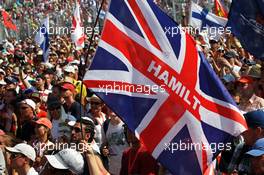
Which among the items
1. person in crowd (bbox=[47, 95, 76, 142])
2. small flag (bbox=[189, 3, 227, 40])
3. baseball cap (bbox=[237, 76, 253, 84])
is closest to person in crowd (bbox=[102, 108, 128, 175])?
person in crowd (bbox=[47, 95, 76, 142])

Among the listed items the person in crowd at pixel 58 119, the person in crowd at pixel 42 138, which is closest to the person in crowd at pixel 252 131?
the person in crowd at pixel 42 138

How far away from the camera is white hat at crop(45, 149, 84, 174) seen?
4730mm

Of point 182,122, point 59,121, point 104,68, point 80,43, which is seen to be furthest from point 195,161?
point 80,43

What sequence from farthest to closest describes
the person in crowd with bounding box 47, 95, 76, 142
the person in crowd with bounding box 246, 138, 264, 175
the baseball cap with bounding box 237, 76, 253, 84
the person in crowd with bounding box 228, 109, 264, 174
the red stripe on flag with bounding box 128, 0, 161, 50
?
the baseball cap with bounding box 237, 76, 253, 84
the person in crowd with bounding box 47, 95, 76, 142
the person in crowd with bounding box 228, 109, 264, 174
the red stripe on flag with bounding box 128, 0, 161, 50
the person in crowd with bounding box 246, 138, 264, 175

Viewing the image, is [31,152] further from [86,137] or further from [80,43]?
[80,43]

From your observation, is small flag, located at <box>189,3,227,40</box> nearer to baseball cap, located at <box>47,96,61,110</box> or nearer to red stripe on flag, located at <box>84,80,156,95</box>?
baseball cap, located at <box>47,96,61,110</box>

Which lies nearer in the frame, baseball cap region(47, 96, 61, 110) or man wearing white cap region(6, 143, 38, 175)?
man wearing white cap region(6, 143, 38, 175)

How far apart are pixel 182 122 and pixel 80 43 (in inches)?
411

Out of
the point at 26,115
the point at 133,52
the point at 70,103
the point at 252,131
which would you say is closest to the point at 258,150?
the point at 252,131

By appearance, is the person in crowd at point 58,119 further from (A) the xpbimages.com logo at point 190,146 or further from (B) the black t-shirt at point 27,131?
(A) the xpbimages.com logo at point 190,146

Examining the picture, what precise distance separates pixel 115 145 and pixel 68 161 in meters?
1.73

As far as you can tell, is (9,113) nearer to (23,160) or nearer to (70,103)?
(70,103)

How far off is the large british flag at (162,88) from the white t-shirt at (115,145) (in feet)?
5.87

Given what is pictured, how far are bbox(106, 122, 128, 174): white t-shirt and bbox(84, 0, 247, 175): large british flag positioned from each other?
5.87 ft
